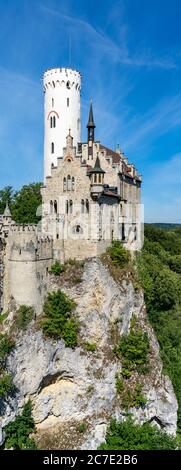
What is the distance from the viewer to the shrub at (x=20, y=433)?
37250 millimetres

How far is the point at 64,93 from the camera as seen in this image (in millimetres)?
48750

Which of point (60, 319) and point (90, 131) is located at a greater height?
point (90, 131)

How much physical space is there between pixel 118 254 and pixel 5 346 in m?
13.9

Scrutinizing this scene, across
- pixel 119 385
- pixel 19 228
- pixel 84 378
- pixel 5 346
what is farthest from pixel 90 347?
pixel 19 228

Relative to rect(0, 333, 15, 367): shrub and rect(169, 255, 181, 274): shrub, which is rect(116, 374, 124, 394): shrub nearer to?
rect(0, 333, 15, 367): shrub

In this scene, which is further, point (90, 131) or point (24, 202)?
point (24, 202)

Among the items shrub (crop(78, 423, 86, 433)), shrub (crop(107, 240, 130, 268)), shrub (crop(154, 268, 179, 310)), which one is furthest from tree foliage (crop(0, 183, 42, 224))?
shrub (crop(78, 423, 86, 433))

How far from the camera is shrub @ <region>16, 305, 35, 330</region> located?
127 feet

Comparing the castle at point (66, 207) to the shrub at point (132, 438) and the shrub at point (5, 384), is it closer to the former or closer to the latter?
the shrub at point (5, 384)

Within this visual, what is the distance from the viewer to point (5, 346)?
37219 mm

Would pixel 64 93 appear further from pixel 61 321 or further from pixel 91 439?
pixel 91 439

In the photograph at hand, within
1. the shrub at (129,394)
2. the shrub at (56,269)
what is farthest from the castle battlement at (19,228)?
the shrub at (129,394)

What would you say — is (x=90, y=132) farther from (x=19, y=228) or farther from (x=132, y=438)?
(x=132, y=438)

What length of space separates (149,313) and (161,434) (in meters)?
15.9
